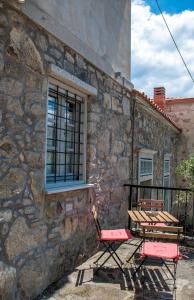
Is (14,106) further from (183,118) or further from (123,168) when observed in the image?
(183,118)

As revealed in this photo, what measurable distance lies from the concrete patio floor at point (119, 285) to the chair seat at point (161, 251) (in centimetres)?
44

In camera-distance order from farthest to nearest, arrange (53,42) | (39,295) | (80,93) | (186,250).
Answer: (186,250) < (80,93) < (53,42) < (39,295)

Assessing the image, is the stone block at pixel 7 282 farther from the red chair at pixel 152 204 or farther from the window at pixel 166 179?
the window at pixel 166 179

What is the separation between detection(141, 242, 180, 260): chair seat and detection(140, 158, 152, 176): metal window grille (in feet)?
11.9

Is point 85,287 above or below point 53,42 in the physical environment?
below

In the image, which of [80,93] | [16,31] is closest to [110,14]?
[80,93]

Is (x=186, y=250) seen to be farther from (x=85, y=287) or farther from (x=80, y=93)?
(x=80, y=93)

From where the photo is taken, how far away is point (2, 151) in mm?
2891

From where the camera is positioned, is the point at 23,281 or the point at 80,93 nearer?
the point at 23,281

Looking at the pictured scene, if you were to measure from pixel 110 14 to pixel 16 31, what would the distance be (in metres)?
2.82

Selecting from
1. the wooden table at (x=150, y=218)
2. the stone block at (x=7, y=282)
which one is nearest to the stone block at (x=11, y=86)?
the stone block at (x=7, y=282)

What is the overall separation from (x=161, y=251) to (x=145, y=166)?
4.29 meters

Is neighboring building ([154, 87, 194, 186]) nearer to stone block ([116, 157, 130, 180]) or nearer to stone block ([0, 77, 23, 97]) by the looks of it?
stone block ([116, 157, 130, 180])

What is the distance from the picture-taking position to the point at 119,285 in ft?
12.0
